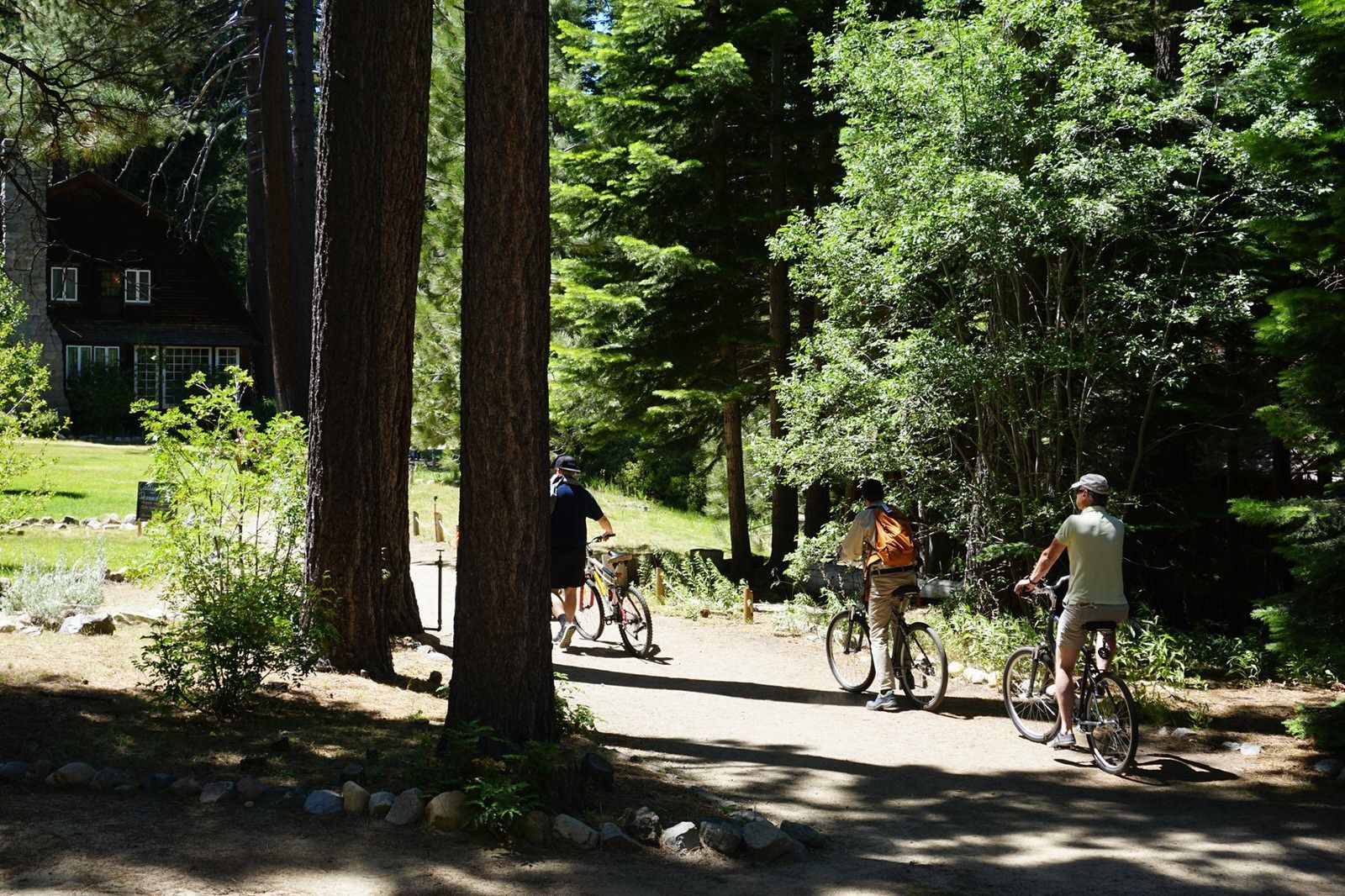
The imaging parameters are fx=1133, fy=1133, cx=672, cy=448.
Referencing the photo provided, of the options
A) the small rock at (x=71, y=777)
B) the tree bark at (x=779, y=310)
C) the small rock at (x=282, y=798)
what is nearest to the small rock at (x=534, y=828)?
the small rock at (x=282, y=798)

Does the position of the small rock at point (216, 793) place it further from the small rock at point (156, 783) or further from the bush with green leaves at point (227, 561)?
the bush with green leaves at point (227, 561)

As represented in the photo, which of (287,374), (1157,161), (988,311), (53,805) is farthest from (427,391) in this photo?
(53,805)

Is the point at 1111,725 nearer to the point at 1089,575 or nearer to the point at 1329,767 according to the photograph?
the point at 1089,575

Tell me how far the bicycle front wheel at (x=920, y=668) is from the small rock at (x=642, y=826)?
4465 mm

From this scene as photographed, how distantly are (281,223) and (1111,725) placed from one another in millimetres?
14553

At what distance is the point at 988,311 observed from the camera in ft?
40.1

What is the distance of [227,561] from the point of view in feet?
27.1

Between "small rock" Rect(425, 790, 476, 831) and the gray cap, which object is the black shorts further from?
"small rock" Rect(425, 790, 476, 831)

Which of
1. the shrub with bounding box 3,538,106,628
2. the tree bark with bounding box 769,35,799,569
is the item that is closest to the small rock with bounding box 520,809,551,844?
the shrub with bounding box 3,538,106,628

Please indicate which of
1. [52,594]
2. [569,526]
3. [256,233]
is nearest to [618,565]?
[569,526]

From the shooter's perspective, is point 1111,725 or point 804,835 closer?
point 804,835

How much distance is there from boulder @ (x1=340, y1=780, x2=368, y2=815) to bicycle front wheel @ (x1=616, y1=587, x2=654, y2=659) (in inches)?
247

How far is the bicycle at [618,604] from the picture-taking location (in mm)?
12141

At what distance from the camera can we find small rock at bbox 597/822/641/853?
576cm
